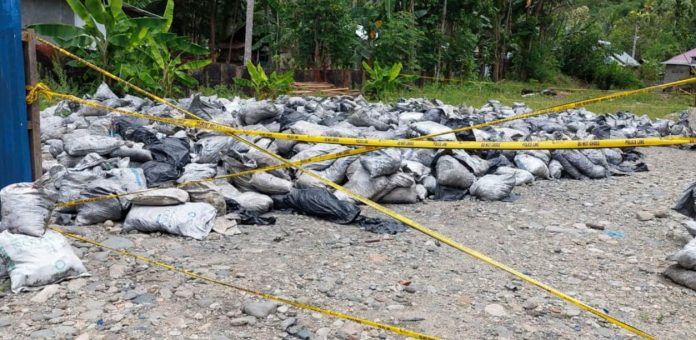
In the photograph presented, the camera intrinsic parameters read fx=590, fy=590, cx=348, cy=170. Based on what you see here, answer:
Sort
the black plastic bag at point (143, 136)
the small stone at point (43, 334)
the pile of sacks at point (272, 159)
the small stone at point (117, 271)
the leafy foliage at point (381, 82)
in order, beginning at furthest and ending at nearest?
the leafy foliage at point (381, 82)
the black plastic bag at point (143, 136)
the pile of sacks at point (272, 159)
the small stone at point (117, 271)
the small stone at point (43, 334)

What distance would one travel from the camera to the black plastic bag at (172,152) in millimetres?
4078

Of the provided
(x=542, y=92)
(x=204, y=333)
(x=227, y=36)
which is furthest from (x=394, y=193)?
(x=227, y=36)

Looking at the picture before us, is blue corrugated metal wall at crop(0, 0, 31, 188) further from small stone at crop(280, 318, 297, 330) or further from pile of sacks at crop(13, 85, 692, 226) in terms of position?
small stone at crop(280, 318, 297, 330)

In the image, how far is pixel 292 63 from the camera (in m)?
15.4

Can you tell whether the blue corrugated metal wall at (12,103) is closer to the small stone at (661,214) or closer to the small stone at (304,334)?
the small stone at (304,334)

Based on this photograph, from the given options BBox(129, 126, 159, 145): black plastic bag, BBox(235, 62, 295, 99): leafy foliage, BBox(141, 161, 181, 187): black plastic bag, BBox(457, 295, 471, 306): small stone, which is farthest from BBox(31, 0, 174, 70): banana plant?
BBox(457, 295, 471, 306): small stone

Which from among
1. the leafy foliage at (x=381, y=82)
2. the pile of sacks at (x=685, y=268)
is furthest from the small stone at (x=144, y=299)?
the leafy foliage at (x=381, y=82)

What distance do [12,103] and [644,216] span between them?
379cm

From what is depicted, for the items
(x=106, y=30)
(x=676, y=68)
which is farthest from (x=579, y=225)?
(x=676, y=68)

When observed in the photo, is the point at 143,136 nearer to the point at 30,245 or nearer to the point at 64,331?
the point at 30,245

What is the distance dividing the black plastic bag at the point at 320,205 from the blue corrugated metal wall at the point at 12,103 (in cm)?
145

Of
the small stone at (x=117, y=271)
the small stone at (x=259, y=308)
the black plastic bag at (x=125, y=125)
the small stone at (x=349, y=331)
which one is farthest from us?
the black plastic bag at (x=125, y=125)

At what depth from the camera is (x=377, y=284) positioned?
260cm

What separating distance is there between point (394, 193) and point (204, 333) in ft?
7.03
